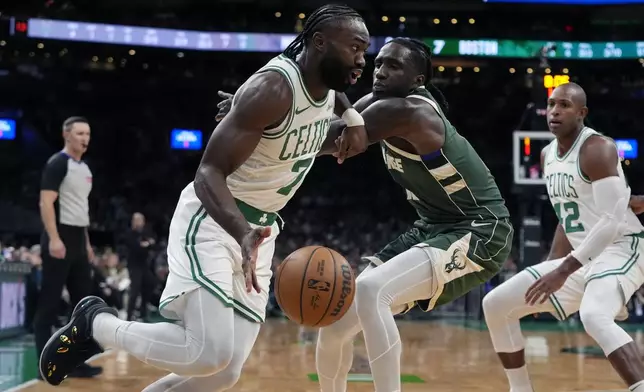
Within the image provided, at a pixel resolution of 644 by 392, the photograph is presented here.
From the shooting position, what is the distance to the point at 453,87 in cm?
2227

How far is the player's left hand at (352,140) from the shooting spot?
3557 millimetres

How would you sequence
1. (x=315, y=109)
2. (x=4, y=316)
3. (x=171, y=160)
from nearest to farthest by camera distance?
(x=315, y=109)
(x=4, y=316)
(x=171, y=160)

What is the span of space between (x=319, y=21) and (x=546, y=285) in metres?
2.01

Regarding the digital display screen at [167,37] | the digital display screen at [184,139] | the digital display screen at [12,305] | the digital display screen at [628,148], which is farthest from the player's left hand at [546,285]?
the digital display screen at [184,139]

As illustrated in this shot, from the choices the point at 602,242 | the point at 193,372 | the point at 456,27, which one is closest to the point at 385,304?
the point at 193,372

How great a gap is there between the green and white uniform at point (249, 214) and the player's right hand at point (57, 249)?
2851 mm

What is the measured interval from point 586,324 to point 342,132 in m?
1.75

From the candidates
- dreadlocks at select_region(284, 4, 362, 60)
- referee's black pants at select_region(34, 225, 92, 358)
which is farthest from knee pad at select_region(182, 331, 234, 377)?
referee's black pants at select_region(34, 225, 92, 358)

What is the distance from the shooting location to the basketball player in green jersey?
3.66 m

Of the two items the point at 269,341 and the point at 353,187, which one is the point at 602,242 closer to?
the point at 269,341

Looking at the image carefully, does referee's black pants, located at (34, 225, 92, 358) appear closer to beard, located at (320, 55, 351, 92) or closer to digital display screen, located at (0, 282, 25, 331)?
digital display screen, located at (0, 282, 25, 331)

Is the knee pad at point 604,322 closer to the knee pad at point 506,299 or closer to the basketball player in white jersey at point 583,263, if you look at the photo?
the basketball player in white jersey at point 583,263

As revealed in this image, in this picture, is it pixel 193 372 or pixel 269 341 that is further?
pixel 269 341

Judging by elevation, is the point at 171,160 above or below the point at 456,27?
below
